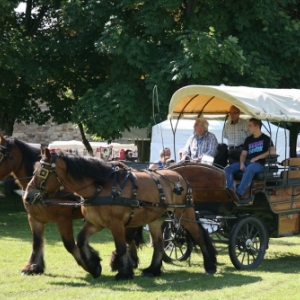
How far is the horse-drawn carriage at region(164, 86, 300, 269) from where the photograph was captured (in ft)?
36.9

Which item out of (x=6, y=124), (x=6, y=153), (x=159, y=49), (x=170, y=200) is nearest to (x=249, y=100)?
(x=170, y=200)

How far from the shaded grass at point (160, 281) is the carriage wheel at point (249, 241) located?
0.15 metres

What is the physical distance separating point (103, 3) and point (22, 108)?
211 inches

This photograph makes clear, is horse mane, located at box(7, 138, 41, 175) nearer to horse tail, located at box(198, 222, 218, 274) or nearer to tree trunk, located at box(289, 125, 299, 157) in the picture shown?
A: horse tail, located at box(198, 222, 218, 274)

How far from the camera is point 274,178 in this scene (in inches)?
464

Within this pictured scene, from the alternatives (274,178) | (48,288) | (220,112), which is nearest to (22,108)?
(220,112)

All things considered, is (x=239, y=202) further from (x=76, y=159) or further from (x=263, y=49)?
(x=263, y=49)

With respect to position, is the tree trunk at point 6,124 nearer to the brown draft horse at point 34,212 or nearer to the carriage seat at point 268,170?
the brown draft horse at point 34,212

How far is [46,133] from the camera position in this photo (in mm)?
39438

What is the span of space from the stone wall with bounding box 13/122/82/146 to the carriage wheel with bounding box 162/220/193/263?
26381 mm

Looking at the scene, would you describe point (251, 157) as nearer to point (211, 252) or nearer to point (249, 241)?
point (249, 241)

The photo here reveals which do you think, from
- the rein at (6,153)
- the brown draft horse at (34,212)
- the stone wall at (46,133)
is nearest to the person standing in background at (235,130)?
the brown draft horse at (34,212)

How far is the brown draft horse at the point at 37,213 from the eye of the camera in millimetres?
10500

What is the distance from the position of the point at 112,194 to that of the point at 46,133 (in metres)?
29.9
